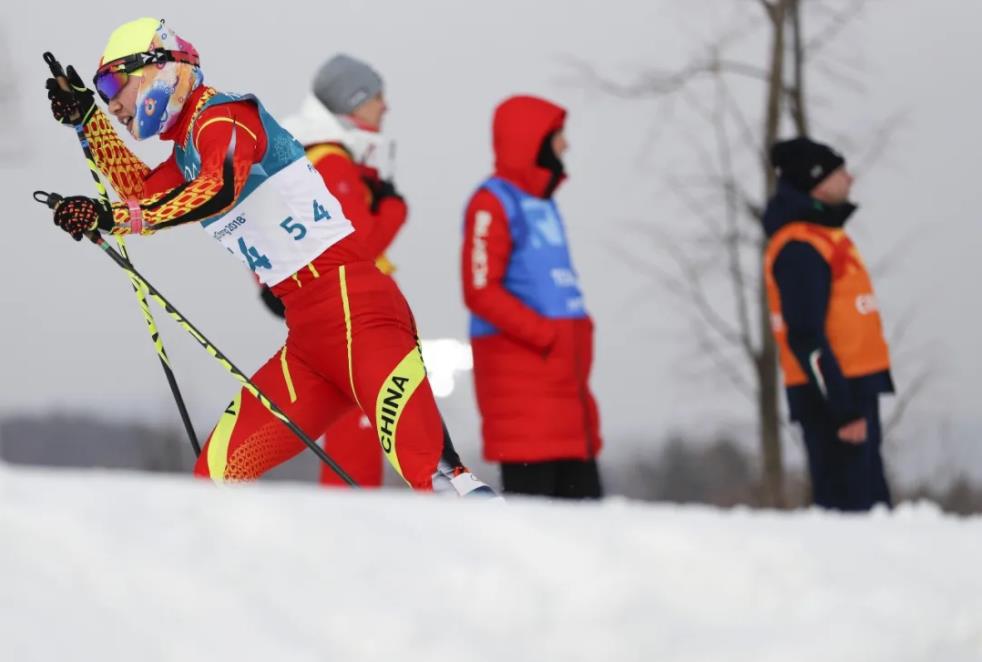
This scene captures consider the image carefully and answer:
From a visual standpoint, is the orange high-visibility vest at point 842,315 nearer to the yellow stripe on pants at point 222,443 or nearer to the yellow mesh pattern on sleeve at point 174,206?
the yellow stripe on pants at point 222,443

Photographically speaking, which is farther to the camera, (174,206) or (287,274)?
(287,274)

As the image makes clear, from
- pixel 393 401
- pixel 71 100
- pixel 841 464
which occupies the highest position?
pixel 71 100

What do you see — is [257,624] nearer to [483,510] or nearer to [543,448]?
[483,510]

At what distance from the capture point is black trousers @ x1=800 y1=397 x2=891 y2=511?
565 centimetres

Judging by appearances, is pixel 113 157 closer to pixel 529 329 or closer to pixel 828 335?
pixel 529 329

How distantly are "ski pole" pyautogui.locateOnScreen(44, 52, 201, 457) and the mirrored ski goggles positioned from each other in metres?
0.28

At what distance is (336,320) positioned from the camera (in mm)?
3975

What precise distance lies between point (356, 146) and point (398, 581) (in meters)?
4.50

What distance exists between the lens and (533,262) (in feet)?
18.3

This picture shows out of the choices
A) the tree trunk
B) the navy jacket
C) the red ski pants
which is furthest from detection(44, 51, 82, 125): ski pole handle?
the tree trunk

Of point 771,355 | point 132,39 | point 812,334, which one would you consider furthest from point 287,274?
point 771,355

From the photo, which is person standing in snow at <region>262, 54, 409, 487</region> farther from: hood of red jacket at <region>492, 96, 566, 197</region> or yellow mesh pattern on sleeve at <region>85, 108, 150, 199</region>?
yellow mesh pattern on sleeve at <region>85, 108, 150, 199</region>

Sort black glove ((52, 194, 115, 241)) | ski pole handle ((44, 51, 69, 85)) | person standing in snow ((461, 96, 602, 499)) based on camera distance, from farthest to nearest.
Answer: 1. person standing in snow ((461, 96, 602, 499))
2. ski pole handle ((44, 51, 69, 85))
3. black glove ((52, 194, 115, 241))

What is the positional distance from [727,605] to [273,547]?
509mm
